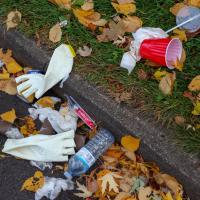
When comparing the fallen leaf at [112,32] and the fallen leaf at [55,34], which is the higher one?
the fallen leaf at [112,32]

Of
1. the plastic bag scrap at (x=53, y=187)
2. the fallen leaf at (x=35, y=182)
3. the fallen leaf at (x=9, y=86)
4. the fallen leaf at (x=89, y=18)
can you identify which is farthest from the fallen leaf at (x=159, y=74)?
the fallen leaf at (x=9, y=86)

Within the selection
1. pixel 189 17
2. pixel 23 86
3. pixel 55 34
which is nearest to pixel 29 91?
pixel 23 86

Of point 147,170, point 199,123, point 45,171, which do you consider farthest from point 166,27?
point 45,171

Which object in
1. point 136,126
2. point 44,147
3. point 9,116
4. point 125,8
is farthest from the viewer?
point 125,8

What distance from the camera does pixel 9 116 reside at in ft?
12.4

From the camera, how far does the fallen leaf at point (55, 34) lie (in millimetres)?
3924

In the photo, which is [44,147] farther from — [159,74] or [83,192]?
[159,74]

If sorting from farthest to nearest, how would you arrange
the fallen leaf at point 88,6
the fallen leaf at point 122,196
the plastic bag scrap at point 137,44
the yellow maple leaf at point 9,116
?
the fallen leaf at point 88,6, the yellow maple leaf at point 9,116, the plastic bag scrap at point 137,44, the fallen leaf at point 122,196

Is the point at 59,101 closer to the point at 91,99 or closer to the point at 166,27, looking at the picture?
the point at 91,99

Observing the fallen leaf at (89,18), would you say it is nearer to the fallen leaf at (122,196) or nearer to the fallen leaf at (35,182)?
the fallen leaf at (35,182)

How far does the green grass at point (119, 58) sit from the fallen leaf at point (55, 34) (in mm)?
36

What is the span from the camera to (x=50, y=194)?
334cm

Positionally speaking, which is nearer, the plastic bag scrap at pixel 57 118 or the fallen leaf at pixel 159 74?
the fallen leaf at pixel 159 74

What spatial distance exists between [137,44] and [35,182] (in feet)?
4.25
